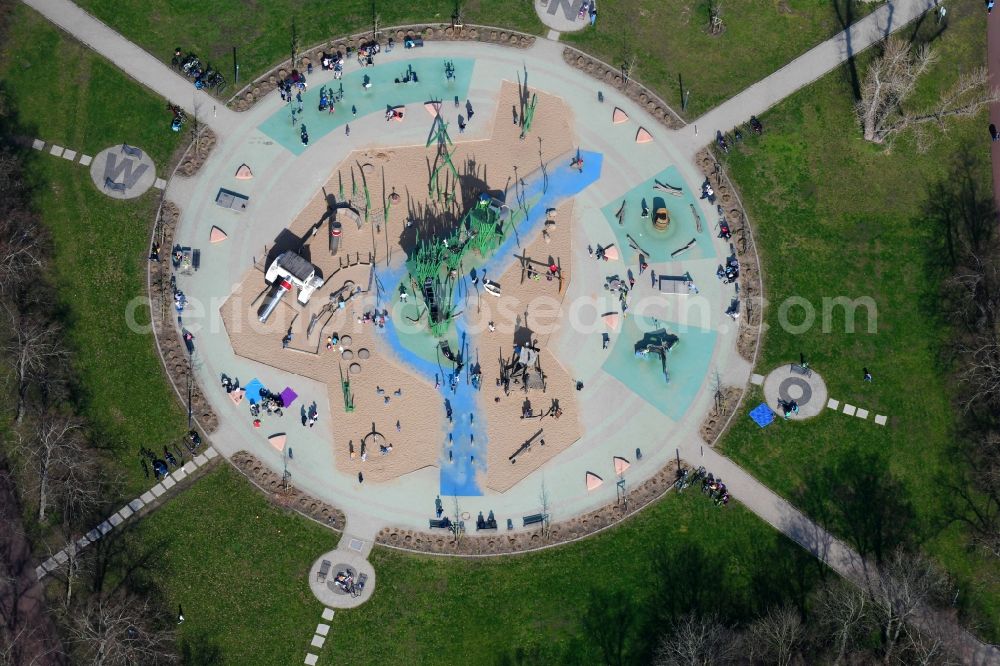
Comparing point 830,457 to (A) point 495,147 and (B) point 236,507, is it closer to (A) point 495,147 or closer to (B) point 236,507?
(A) point 495,147

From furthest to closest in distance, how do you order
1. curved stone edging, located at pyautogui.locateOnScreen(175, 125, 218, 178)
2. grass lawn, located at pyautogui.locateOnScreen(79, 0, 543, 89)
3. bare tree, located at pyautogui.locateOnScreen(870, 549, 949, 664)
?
grass lawn, located at pyautogui.locateOnScreen(79, 0, 543, 89) → curved stone edging, located at pyautogui.locateOnScreen(175, 125, 218, 178) → bare tree, located at pyautogui.locateOnScreen(870, 549, 949, 664)

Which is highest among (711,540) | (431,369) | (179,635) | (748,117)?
(748,117)

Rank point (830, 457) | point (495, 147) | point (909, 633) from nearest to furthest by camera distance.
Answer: point (909, 633) < point (830, 457) < point (495, 147)

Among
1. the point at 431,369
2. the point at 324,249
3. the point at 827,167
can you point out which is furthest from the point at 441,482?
the point at 827,167

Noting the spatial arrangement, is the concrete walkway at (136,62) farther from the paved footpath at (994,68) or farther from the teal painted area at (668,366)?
the paved footpath at (994,68)

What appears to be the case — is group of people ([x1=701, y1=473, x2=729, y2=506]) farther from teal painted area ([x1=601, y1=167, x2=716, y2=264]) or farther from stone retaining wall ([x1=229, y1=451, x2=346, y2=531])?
stone retaining wall ([x1=229, y1=451, x2=346, y2=531])

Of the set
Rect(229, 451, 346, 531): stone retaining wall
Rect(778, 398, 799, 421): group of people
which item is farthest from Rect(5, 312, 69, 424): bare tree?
Rect(778, 398, 799, 421): group of people

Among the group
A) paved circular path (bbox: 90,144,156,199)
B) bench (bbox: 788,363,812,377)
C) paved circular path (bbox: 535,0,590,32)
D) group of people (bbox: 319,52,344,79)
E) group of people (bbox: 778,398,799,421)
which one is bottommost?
group of people (bbox: 778,398,799,421)
